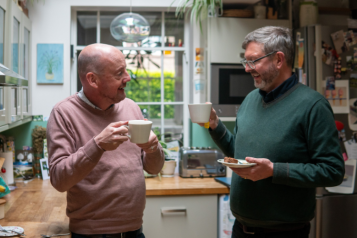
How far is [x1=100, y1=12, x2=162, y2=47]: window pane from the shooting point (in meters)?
3.18

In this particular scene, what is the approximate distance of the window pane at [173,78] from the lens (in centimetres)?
331

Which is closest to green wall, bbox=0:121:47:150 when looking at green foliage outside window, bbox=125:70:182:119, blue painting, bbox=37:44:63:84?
blue painting, bbox=37:44:63:84

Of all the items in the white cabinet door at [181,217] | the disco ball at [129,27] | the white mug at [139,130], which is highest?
the disco ball at [129,27]

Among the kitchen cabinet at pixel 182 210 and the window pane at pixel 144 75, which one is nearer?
the kitchen cabinet at pixel 182 210

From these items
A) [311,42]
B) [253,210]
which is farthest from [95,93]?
[311,42]

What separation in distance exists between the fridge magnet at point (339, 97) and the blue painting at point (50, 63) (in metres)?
2.12

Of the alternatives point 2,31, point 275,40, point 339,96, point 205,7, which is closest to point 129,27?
point 205,7

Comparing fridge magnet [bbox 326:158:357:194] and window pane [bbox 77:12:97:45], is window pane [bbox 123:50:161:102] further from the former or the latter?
fridge magnet [bbox 326:158:357:194]

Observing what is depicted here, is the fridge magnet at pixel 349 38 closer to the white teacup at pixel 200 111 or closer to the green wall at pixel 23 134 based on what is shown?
the white teacup at pixel 200 111

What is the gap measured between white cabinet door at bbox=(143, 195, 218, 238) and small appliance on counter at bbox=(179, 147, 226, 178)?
33 centimetres

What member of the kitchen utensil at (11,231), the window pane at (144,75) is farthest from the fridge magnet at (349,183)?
the kitchen utensil at (11,231)

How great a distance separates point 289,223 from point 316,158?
0.30 metres

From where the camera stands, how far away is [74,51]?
123 inches

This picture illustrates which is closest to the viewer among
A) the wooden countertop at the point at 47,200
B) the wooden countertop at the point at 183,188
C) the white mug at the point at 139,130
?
the white mug at the point at 139,130
